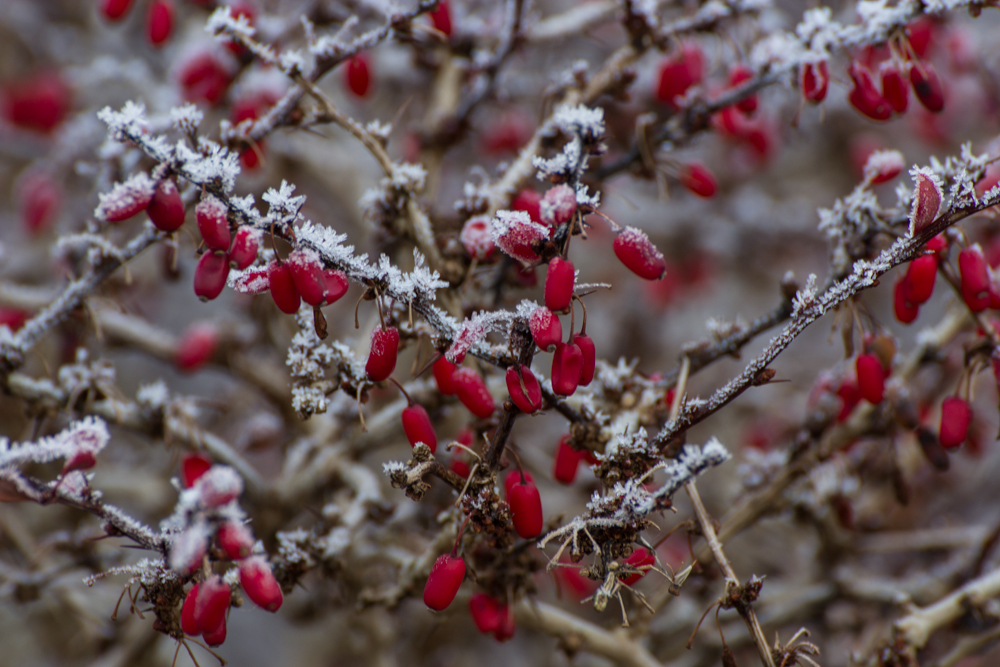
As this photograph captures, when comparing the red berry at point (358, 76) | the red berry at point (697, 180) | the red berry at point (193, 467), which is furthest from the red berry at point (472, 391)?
the red berry at point (358, 76)

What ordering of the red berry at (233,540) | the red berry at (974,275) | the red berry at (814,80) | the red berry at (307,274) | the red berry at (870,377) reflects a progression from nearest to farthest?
the red berry at (233,540), the red berry at (307,274), the red berry at (974,275), the red berry at (870,377), the red berry at (814,80)

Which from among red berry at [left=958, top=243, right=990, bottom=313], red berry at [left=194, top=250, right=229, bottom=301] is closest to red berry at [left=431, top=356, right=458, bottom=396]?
red berry at [left=194, top=250, right=229, bottom=301]

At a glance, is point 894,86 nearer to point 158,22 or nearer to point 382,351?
point 382,351

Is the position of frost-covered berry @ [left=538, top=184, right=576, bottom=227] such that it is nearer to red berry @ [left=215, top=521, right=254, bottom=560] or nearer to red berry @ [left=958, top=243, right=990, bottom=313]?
red berry @ [left=215, top=521, right=254, bottom=560]

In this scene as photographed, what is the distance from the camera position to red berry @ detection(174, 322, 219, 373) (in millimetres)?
2363

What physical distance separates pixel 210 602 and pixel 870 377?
132 centimetres

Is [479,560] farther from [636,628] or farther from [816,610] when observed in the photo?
[816,610]

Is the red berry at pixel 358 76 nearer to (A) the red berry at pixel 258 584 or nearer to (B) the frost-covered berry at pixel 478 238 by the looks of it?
(B) the frost-covered berry at pixel 478 238

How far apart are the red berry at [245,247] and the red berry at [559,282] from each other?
1.59ft

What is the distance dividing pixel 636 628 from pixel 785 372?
2.07 metres

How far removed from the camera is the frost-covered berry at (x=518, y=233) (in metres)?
1.05

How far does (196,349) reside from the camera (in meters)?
2.36

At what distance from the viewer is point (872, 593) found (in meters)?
2.08

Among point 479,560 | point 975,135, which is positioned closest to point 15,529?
point 479,560
